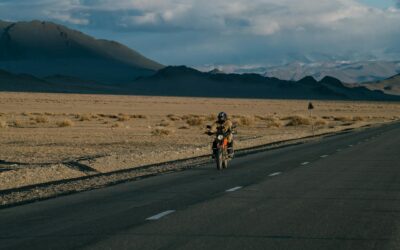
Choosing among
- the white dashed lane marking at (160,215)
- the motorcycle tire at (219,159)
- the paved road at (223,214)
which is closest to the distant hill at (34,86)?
the motorcycle tire at (219,159)

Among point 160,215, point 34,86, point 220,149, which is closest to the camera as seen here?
point 160,215

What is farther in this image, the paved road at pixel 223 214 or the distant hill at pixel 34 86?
the distant hill at pixel 34 86

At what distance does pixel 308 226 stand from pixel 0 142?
98.3 ft

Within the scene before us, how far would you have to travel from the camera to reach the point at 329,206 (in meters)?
12.5

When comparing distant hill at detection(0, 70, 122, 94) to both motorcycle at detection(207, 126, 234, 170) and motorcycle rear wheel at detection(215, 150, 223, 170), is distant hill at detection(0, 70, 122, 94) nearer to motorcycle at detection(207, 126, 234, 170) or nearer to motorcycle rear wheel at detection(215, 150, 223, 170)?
motorcycle at detection(207, 126, 234, 170)

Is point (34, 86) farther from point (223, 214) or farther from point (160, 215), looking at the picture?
point (223, 214)

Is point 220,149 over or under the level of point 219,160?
over

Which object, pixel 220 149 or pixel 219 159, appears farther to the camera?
pixel 220 149

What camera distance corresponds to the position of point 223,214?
11.6 meters

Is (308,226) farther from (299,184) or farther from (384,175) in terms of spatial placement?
(384,175)

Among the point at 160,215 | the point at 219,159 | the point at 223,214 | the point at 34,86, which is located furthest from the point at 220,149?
the point at 34,86

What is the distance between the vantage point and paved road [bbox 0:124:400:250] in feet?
30.4

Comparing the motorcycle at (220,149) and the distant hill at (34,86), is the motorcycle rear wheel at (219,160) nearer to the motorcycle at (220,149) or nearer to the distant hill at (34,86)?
the motorcycle at (220,149)

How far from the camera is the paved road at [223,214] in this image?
9.27m
